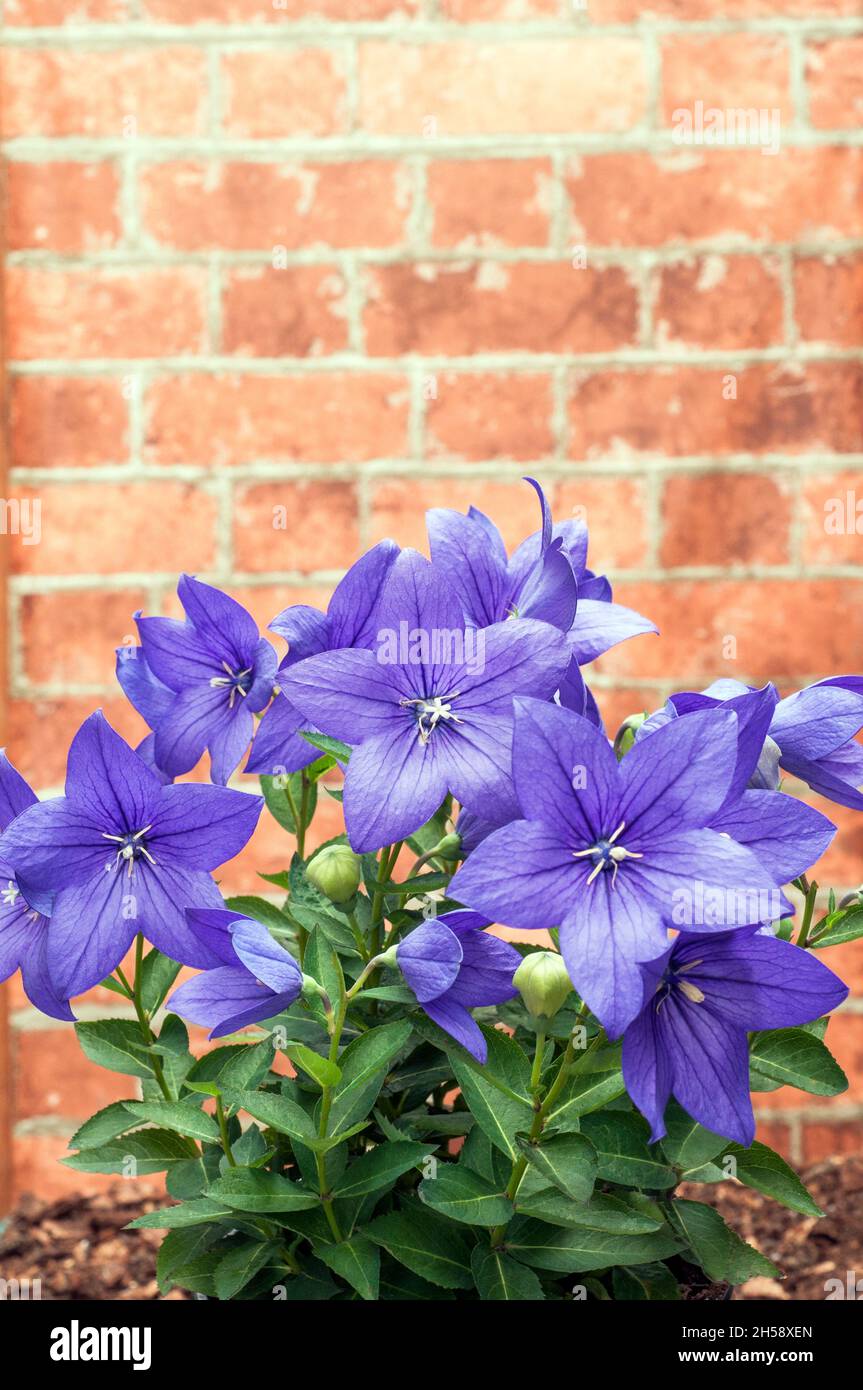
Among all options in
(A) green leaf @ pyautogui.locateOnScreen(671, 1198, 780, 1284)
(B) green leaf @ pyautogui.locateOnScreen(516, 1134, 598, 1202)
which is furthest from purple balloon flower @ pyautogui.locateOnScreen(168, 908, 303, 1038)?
(A) green leaf @ pyautogui.locateOnScreen(671, 1198, 780, 1284)

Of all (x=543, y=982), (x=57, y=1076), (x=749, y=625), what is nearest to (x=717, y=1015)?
(x=543, y=982)

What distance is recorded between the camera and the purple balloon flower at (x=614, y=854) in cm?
38

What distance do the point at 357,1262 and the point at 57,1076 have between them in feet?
2.74

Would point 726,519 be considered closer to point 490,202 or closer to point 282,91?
point 490,202

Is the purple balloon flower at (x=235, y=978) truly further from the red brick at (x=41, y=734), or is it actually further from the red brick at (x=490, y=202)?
the red brick at (x=490, y=202)

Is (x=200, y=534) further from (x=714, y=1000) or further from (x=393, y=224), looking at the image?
(x=714, y=1000)

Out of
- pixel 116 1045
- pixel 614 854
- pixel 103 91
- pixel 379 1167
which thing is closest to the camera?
pixel 614 854

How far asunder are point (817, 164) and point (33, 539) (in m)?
0.84

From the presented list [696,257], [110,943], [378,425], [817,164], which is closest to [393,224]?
[378,425]

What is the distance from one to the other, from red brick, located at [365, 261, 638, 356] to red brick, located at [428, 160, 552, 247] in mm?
29

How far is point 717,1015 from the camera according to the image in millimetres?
420

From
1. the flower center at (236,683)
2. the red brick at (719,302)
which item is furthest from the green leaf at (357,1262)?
the red brick at (719,302)

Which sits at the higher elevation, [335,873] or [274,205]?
[274,205]

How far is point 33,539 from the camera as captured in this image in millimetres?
1236
